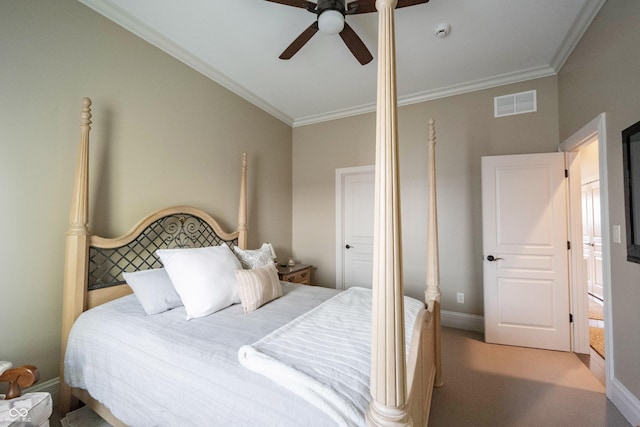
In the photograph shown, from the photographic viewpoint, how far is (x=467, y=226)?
120 inches

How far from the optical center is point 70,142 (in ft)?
5.82

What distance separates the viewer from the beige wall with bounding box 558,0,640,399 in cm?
160

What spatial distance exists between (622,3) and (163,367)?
136 inches

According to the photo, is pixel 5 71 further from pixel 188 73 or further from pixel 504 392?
pixel 504 392

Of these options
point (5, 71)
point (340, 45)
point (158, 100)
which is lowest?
point (5, 71)

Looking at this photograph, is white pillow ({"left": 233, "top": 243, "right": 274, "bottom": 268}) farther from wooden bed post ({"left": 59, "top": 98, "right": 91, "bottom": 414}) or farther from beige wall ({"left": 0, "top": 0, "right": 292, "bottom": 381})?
wooden bed post ({"left": 59, "top": 98, "right": 91, "bottom": 414})

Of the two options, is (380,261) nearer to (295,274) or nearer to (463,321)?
(295,274)

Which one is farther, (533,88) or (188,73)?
(533,88)

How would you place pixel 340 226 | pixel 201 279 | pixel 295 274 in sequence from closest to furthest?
pixel 201 279
pixel 295 274
pixel 340 226

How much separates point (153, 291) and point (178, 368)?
2.35ft

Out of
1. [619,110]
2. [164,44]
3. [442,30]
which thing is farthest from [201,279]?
[619,110]

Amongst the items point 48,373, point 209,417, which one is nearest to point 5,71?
point 48,373

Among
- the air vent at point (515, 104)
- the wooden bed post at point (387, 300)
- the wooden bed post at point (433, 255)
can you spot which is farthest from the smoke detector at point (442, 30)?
→ the wooden bed post at point (387, 300)

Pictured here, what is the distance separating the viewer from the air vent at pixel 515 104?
2812 mm
